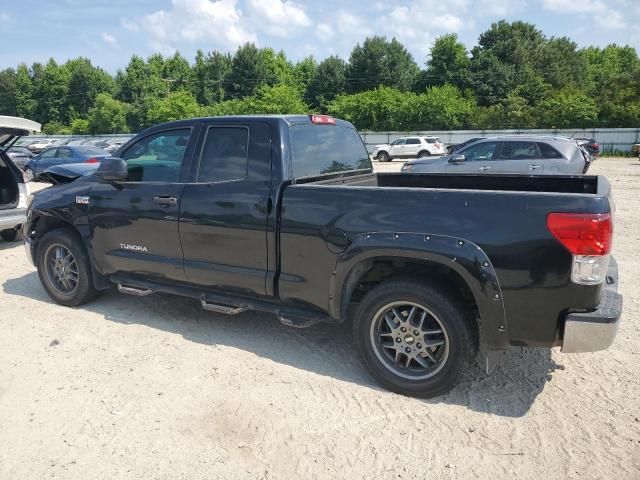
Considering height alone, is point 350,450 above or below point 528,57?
below

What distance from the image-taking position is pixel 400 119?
5050cm

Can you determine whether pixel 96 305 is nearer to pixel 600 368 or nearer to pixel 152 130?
pixel 152 130

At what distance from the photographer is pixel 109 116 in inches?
2576

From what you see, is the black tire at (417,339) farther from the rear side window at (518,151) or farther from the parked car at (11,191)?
the rear side window at (518,151)

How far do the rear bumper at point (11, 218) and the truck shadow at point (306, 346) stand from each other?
2.55 metres

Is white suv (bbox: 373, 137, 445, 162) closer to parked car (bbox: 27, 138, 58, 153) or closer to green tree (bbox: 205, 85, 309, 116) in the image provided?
green tree (bbox: 205, 85, 309, 116)

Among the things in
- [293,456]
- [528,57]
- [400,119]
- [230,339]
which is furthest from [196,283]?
[528,57]

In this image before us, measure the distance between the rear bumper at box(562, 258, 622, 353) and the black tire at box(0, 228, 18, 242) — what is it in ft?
29.8

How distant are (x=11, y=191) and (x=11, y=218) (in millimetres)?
697

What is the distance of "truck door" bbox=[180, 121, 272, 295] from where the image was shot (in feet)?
13.5

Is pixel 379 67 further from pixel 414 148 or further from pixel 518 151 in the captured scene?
pixel 518 151

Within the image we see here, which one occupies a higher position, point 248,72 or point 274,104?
point 248,72

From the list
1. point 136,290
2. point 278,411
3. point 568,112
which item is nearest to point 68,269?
point 136,290

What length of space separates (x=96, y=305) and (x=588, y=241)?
479 cm
